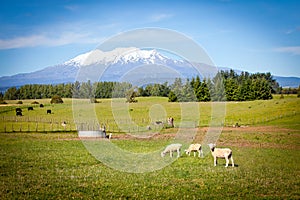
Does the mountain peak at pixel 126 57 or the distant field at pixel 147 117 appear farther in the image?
the distant field at pixel 147 117

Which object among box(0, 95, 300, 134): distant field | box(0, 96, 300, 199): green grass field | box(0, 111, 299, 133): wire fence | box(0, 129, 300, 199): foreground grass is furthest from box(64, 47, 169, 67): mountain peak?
box(0, 95, 300, 134): distant field

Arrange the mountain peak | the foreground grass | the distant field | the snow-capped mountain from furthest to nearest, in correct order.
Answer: the distant field → the mountain peak → the snow-capped mountain → the foreground grass

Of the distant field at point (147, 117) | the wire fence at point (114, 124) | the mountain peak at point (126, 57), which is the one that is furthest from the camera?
the distant field at point (147, 117)

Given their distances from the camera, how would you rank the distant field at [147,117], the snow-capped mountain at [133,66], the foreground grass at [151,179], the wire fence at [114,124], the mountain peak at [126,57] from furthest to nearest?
the distant field at [147,117], the wire fence at [114,124], the mountain peak at [126,57], the snow-capped mountain at [133,66], the foreground grass at [151,179]

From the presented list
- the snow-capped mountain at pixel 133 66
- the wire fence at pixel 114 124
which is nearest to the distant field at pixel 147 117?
the wire fence at pixel 114 124

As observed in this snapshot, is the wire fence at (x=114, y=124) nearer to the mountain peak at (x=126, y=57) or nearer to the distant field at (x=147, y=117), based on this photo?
the distant field at (x=147, y=117)

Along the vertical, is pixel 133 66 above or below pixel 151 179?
above

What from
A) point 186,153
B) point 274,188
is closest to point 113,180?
point 274,188

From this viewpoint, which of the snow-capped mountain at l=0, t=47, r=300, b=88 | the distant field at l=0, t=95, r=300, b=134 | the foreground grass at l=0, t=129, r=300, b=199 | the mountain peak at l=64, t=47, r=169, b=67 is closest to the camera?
the foreground grass at l=0, t=129, r=300, b=199

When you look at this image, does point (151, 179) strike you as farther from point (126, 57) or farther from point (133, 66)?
point (126, 57)

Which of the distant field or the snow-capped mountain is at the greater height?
the snow-capped mountain

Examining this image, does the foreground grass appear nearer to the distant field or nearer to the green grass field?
the green grass field

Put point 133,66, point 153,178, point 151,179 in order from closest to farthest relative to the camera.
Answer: point 151,179
point 153,178
point 133,66

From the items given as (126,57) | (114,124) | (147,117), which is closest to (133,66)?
(126,57)
